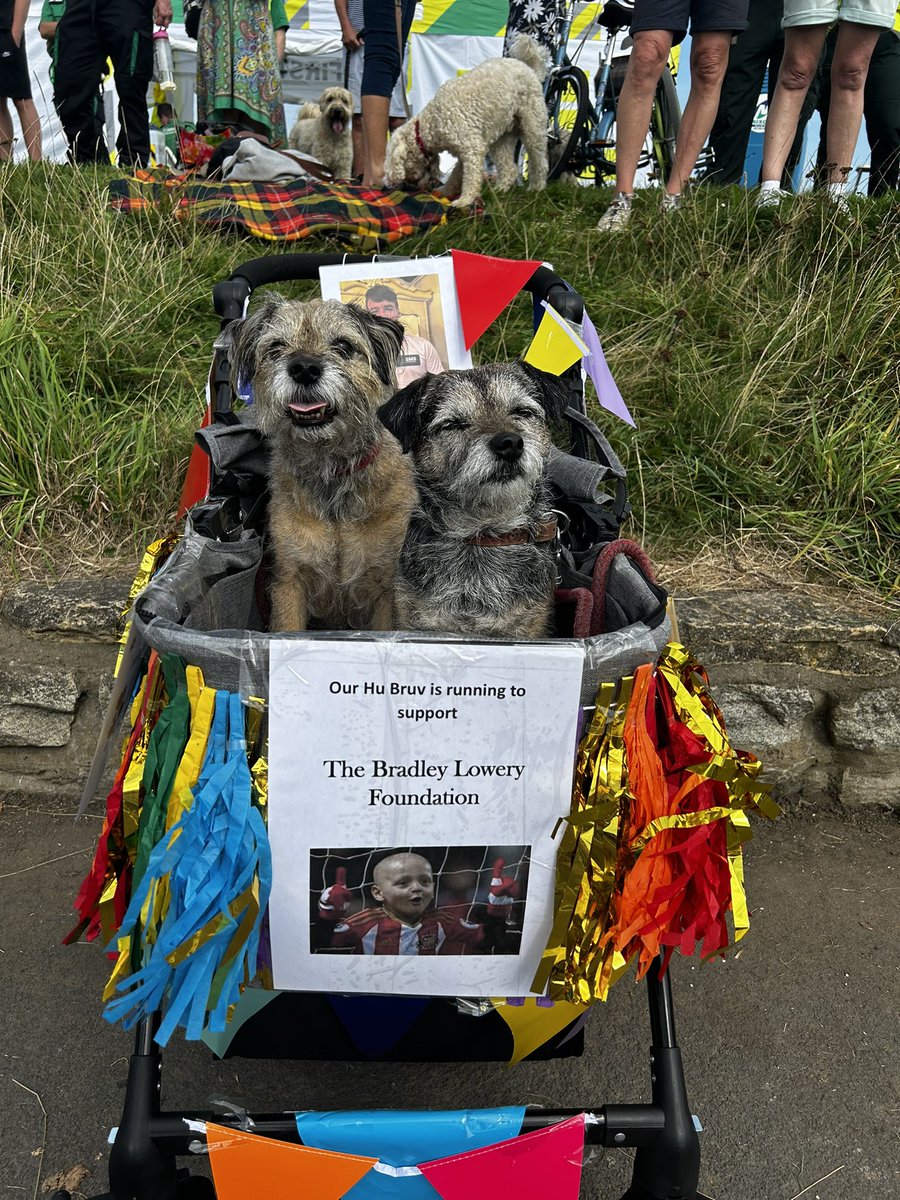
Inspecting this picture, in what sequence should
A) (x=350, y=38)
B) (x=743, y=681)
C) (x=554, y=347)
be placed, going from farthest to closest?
(x=350, y=38) → (x=743, y=681) → (x=554, y=347)

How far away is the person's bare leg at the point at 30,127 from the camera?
6672mm

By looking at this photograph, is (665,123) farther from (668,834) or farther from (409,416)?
(668,834)

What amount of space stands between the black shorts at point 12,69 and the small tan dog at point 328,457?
561cm

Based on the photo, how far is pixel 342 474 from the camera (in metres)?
2.57

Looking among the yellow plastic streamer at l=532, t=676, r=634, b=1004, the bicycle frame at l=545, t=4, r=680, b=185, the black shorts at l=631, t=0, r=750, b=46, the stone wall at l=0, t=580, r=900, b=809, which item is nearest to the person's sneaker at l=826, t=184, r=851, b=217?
the black shorts at l=631, t=0, r=750, b=46

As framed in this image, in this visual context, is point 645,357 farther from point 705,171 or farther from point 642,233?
point 705,171

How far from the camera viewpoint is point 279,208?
5297 millimetres

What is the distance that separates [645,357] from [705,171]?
332 cm

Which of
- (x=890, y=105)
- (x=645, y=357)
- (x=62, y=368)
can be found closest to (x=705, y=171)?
(x=890, y=105)

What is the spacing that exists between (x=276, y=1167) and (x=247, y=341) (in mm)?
2088

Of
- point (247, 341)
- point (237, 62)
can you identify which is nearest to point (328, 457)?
point (247, 341)

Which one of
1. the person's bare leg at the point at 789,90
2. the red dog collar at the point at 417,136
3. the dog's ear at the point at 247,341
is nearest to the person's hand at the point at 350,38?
the red dog collar at the point at 417,136

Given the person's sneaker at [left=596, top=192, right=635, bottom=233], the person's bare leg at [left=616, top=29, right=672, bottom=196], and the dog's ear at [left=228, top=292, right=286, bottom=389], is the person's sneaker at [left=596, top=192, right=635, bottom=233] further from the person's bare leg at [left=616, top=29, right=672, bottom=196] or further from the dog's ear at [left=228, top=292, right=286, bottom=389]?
the dog's ear at [left=228, top=292, right=286, bottom=389]

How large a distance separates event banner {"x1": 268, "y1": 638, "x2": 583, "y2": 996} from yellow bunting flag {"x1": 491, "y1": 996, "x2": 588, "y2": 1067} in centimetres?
31
